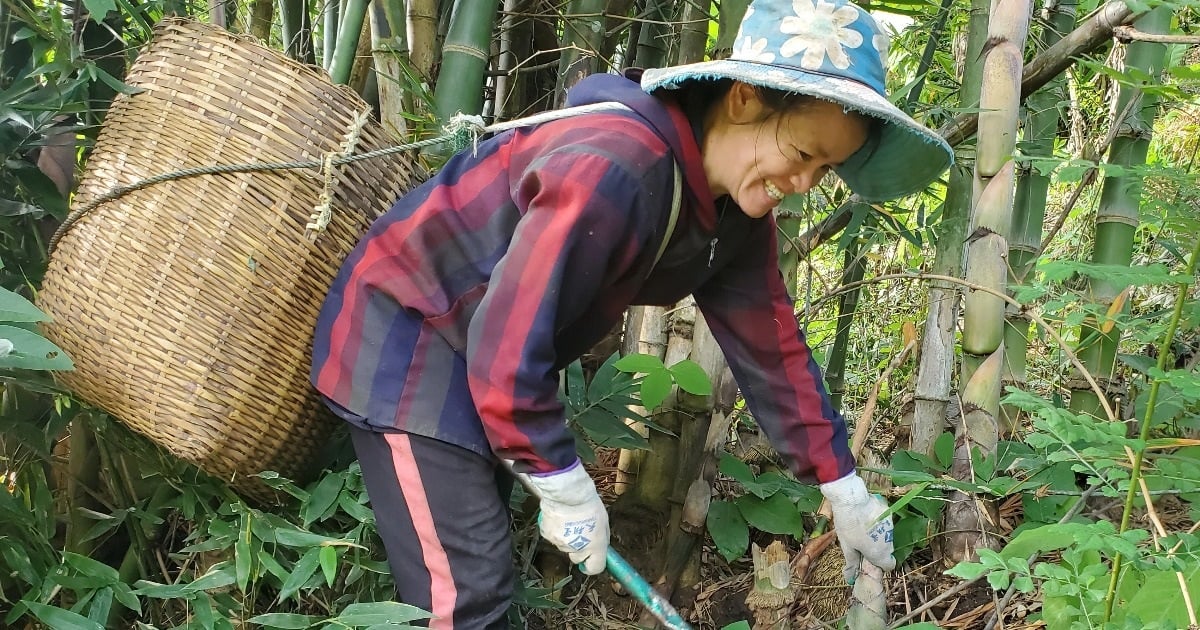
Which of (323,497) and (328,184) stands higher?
(328,184)

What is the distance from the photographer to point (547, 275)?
1.03m

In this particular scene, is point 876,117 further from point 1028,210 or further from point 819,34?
point 1028,210

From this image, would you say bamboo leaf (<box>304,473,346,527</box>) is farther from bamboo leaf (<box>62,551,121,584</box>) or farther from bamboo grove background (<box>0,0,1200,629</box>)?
bamboo leaf (<box>62,551,121,584</box>)

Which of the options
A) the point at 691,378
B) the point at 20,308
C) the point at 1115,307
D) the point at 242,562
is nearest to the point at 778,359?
the point at 691,378

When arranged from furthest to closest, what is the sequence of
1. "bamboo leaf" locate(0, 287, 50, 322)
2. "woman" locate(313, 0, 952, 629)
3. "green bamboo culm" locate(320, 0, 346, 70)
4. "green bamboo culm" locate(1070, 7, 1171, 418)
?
"green bamboo culm" locate(320, 0, 346, 70)
"green bamboo culm" locate(1070, 7, 1171, 418)
"woman" locate(313, 0, 952, 629)
"bamboo leaf" locate(0, 287, 50, 322)

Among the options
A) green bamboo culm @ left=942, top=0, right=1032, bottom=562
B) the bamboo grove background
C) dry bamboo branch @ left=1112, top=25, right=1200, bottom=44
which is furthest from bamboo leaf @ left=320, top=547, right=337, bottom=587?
dry bamboo branch @ left=1112, top=25, right=1200, bottom=44

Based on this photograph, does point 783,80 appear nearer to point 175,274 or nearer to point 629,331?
point 175,274

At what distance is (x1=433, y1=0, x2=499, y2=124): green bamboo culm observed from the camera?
1.44m

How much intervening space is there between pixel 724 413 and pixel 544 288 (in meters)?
0.76

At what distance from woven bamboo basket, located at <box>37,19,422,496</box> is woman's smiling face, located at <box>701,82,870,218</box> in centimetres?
53

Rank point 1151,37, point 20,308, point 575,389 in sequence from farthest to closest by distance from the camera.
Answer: point 575,389 → point 1151,37 → point 20,308

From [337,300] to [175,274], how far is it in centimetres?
21

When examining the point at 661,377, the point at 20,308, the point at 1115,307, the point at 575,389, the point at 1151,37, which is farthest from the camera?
the point at 575,389

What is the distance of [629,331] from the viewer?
193 cm
